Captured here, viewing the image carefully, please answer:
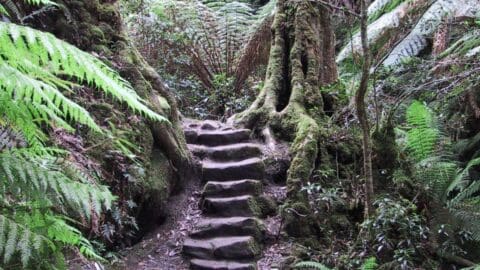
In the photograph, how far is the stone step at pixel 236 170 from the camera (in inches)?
203

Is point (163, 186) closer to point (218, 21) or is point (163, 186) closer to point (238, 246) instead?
point (238, 246)

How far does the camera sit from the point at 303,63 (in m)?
6.12

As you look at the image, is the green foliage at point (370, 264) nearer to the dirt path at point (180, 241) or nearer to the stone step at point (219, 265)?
the dirt path at point (180, 241)

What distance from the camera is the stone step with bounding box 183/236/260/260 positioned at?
14.2 feet

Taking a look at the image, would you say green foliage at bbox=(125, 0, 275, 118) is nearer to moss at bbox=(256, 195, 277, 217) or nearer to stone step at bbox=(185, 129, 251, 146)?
stone step at bbox=(185, 129, 251, 146)

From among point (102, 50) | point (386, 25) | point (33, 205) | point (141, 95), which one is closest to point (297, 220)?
point (141, 95)

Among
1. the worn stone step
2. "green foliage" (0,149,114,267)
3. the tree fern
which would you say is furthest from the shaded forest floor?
the tree fern

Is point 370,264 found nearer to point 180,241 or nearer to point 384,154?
point 384,154

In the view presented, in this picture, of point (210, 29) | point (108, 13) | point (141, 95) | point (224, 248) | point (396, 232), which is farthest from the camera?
point (210, 29)

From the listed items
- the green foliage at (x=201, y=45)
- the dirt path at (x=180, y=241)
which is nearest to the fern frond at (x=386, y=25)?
the green foliage at (x=201, y=45)

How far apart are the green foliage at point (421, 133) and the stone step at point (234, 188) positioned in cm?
158

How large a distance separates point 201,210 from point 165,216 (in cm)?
38

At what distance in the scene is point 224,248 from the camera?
14.3 ft

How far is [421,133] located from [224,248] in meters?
2.11
